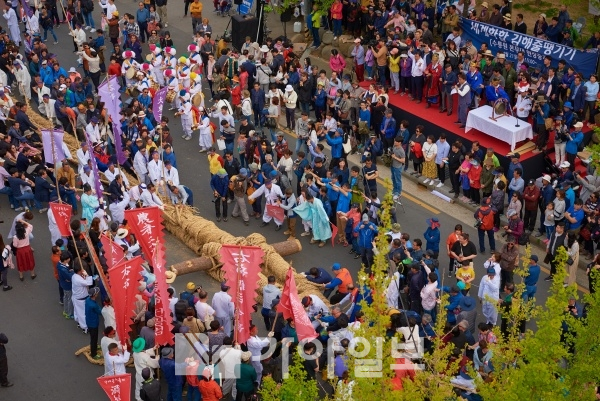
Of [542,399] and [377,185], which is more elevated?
[542,399]

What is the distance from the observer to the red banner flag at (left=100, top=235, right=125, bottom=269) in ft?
60.4

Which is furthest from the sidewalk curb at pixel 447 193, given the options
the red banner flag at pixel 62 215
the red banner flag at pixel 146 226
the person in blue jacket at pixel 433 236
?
the red banner flag at pixel 62 215

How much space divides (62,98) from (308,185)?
8.03 meters

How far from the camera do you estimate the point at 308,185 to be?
22016 mm

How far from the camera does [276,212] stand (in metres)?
22.4

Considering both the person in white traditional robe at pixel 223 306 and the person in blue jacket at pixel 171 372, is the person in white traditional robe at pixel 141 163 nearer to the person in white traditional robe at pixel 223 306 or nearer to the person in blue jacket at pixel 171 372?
the person in white traditional robe at pixel 223 306

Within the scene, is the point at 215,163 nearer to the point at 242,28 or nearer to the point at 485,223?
the point at 485,223

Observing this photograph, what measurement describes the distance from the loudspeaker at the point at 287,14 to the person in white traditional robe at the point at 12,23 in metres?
8.18

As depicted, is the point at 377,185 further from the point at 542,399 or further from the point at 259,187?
the point at 542,399

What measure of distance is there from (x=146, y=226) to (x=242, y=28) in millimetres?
12484

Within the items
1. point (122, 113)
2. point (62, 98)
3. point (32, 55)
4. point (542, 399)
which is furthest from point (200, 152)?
point (542, 399)

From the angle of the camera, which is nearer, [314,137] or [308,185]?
[308,185]

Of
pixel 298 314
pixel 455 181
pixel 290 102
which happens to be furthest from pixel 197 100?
pixel 298 314

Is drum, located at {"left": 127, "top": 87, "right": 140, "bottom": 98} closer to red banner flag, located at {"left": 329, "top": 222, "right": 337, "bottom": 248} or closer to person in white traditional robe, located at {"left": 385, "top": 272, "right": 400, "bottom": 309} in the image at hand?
red banner flag, located at {"left": 329, "top": 222, "right": 337, "bottom": 248}
